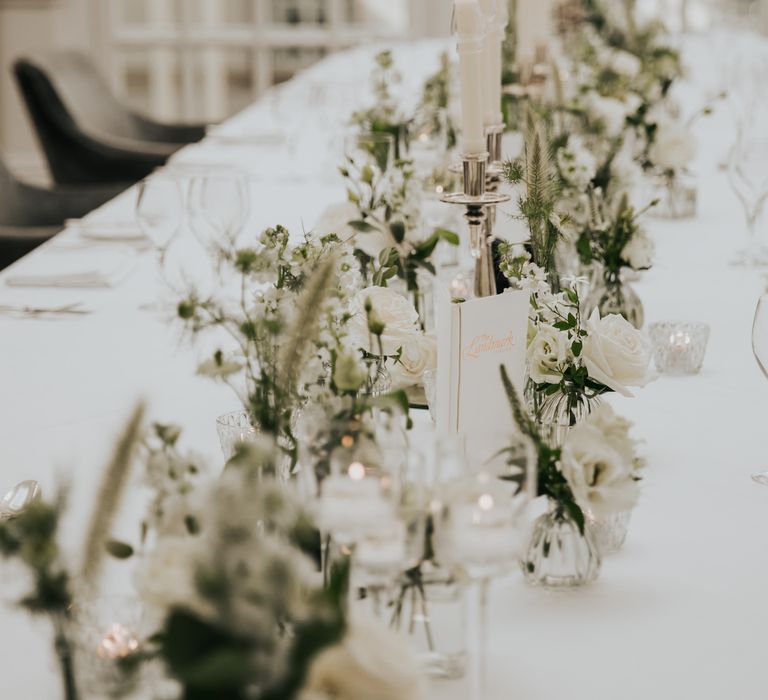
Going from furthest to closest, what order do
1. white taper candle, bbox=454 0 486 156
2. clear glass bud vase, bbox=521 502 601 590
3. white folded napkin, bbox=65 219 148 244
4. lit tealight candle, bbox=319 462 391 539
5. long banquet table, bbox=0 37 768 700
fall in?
white folded napkin, bbox=65 219 148 244 < white taper candle, bbox=454 0 486 156 < clear glass bud vase, bbox=521 502 601 590 < long banquet table, bbox=0 37 768 700 < lit tealight candle, bbox=319 462 391 539

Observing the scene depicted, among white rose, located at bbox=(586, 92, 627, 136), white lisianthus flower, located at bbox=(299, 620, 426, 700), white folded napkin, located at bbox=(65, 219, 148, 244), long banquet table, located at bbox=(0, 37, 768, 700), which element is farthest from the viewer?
white rose, located at bbox=(586, 92, 627, 136)

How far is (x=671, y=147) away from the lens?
2770mm

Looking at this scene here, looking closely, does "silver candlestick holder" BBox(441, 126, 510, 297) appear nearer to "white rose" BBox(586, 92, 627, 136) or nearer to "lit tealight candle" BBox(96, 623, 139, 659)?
"lit tealight candle" BBox(96, 623, 139, 659)

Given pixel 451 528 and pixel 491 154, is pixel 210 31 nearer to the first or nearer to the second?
pixel 491 154

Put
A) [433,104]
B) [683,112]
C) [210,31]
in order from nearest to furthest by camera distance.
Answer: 1. [433,104]
2. [683,112]
3. [210,31]

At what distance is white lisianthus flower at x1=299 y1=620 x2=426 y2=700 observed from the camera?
2.22 feet

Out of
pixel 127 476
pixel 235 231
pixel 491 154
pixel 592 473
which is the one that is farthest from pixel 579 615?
pixel 235 231

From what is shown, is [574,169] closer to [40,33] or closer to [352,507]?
[352,507]

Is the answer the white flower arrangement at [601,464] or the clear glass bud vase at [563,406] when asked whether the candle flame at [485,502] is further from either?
the clear glass bud vase at [563,406]

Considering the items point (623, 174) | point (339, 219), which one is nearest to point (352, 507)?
point (339, 219)

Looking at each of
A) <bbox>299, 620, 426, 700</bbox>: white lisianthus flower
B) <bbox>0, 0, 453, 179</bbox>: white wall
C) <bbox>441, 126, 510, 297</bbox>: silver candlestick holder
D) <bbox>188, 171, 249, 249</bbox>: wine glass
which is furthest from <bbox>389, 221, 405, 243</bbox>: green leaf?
<bbox>0, 0, 453, 179</bbox>: white wall

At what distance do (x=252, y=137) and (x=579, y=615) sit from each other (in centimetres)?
320

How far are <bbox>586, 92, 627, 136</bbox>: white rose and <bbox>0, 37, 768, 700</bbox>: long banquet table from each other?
288 millimetres

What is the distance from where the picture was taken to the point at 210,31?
777 cm
